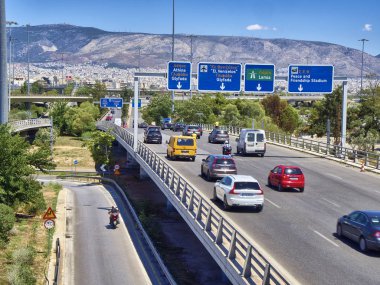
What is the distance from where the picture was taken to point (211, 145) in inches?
2467

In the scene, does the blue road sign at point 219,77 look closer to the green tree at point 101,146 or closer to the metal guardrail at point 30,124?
the green tree at point 101,146

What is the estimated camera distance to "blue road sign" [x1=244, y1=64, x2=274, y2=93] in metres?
49.4

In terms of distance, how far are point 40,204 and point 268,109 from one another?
8465cm

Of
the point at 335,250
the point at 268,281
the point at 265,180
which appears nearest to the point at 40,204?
the point at 265,180

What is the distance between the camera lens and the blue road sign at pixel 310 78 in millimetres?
48656

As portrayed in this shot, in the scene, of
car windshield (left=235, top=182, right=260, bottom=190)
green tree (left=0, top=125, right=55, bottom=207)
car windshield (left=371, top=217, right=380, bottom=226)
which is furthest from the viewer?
green tree (left=0, top=125, right=55, bottom=207)

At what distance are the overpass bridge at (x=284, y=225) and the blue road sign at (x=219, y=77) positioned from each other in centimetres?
678

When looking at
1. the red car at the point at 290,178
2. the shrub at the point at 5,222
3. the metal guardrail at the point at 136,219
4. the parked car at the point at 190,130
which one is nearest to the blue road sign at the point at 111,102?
the metal guardrail at the point at 136,219

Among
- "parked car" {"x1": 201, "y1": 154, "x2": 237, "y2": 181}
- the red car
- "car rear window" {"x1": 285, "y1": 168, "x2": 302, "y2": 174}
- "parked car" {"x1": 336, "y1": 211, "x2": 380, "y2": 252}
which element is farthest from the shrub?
"parked car" {"x1": 336, "y1": 211, "x2": 380, "y2": 252}

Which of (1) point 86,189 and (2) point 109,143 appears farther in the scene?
(2) point 109,143

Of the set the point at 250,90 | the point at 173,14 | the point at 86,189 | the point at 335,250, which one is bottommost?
the point at 86,189

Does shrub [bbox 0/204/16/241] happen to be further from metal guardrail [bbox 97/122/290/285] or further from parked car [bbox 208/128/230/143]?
parked car [bbox 208/128/230/143]

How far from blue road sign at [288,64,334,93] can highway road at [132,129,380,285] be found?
21.0 ft

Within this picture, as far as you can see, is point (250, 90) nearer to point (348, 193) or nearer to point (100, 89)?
point (348, 193)
